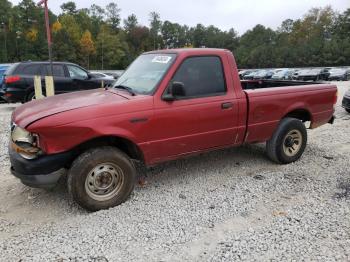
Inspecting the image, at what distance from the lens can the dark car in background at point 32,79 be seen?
11.2m

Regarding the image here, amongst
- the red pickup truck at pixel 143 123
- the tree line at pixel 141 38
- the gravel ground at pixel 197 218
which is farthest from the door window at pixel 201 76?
the tree line at pixel 141 38

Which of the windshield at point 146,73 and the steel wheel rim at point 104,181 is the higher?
the windshield at point 146,73

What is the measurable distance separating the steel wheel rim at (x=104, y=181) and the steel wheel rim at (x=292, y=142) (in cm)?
289

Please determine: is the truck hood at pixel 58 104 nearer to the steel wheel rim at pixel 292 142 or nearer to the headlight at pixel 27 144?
the headlight at pixel 27 144

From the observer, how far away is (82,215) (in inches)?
159

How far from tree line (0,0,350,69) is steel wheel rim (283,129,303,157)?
262 ft

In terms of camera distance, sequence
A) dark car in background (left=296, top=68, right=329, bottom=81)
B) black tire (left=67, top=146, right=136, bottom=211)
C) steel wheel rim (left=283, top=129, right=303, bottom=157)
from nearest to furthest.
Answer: black tire (left=67, top=146, right=136, bottom=211)
steel wheel rim (left=283, top=129, right=303, bottom=157)
dark car in background (left=296, top=68, right=329, bottom=81)

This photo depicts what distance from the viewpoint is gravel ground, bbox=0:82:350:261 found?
11.0 feet

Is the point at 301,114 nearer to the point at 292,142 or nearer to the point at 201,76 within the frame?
the point at 292,142

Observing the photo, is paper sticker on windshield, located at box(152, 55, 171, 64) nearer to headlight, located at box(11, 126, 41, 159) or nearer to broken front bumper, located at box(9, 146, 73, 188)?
broken front bumper, located at box(9, 146, 73, 188)

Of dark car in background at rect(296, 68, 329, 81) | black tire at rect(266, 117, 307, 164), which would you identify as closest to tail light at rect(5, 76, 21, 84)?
black tire at rect(266, 117, 307, 164)

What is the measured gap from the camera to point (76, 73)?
40.9 feet

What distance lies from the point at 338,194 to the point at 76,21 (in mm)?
108688

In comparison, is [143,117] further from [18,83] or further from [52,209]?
[18,83]
